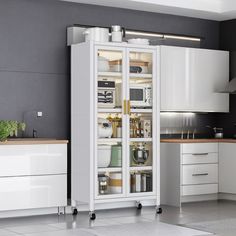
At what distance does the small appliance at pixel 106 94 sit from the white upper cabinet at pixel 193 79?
1122 millimetres

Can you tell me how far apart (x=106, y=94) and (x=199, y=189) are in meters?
2.00

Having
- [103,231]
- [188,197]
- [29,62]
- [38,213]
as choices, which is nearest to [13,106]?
[29,62]

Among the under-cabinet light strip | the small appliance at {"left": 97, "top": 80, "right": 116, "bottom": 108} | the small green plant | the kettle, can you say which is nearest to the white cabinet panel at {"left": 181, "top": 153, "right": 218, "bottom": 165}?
the kettle

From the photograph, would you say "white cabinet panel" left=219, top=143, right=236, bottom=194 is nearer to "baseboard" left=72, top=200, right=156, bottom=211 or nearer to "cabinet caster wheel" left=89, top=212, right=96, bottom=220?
"baseboard" left=72, top=200, right=156, bottom=211

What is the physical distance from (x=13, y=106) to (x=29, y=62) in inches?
23.2

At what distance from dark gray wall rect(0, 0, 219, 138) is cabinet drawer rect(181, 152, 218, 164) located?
1.61m

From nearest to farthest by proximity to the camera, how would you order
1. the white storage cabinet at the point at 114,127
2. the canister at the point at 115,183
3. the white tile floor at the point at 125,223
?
the white tile floor at the point at 125,223 → the white storage cabinet at the point at 114,127 → the canister at the point at 115,183

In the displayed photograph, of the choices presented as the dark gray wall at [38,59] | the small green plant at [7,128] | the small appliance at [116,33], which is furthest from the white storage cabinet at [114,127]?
the small green plant at [7,128]

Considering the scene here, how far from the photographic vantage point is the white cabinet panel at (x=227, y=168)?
29.6 ft

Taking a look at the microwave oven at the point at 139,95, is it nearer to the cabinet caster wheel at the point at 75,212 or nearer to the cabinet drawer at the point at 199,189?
the cabinet drawer at the point at 199,189

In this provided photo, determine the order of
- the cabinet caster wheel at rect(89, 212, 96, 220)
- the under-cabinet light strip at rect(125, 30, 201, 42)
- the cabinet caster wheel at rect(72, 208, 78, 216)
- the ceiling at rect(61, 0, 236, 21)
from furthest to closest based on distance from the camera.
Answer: the under-cabinet light strip at rect(125, 30, 201, 42), the ceiling at rect(61, 0, 236, 21), the cabinet caster wheel at rect(72, 208, 78, 216), the cabinet caster wheel at rect(89, 212, 96, 220)

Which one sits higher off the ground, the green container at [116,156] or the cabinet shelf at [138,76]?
the cabinet shelf at [138,76]

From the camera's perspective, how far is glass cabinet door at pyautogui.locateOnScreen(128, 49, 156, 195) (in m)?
8.16

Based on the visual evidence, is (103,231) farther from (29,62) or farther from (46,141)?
(29,62)
